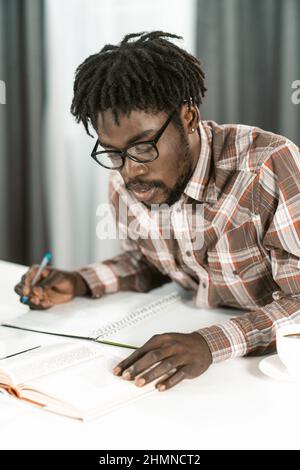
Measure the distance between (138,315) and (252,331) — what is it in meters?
0.29

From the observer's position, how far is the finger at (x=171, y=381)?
106 centimetres

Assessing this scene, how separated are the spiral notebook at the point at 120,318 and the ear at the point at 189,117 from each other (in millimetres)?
399

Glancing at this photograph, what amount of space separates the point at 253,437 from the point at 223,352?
0.86 feet

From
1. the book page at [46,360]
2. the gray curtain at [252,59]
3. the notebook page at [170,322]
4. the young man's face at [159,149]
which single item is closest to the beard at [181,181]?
the young man's face at [159,149]

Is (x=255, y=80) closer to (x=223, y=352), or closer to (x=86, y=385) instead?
(x=223, y=352)

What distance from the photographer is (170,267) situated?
1557mm

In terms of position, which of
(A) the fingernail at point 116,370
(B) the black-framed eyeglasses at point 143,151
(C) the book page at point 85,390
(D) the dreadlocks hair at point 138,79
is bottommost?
(C) the book page at point 85,390

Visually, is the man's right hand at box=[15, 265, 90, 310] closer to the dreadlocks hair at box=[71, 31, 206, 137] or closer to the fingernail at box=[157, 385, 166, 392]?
the dreadlocks hair at box=[71, 31, 206, 137]

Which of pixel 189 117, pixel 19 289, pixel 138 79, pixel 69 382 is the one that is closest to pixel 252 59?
pixel 189 117

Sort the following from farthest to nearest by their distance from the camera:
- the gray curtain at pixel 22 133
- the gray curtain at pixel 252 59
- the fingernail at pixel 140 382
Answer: the gray curtain at pixel 22 133 → the gray curtain at pixel 252 59 → the fingernail at pixel 140 382

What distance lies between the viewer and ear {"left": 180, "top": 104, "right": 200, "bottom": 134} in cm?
131

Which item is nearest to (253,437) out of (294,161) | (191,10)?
(294,161)

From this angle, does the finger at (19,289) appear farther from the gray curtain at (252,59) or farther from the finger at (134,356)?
the gray curtain at (252,59)

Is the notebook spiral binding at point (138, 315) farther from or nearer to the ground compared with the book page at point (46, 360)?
nearer to the ground
